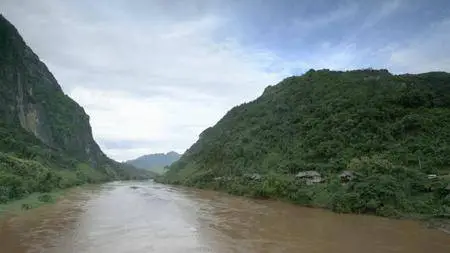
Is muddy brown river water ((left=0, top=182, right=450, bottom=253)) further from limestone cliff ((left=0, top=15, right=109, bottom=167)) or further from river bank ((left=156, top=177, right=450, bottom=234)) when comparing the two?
limestone cliff ((left=0, top=15, right=109, bottom=167))

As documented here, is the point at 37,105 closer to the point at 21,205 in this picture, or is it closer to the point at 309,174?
the point at 21,205

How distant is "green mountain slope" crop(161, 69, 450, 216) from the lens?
2619 centimetres

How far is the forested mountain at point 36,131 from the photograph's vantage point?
38.8m

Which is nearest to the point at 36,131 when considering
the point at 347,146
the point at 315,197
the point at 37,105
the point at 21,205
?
the point at 37,105

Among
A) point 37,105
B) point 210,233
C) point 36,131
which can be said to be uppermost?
point 37,105

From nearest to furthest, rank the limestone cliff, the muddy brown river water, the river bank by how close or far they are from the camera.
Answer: the muddy brown river water
the river bank
the limestone cliff

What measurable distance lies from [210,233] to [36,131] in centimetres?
8628

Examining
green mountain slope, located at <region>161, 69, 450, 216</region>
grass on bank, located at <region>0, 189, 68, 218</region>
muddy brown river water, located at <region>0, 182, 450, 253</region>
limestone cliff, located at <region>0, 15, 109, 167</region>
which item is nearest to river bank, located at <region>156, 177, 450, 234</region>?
green mountain slope, located at <region>161, 69, 450, 216</region>

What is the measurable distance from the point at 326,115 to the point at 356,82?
10.4 meters

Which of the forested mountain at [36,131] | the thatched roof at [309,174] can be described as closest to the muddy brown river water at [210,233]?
the thatched roof at [309,174]

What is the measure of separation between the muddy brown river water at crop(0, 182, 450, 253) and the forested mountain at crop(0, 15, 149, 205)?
26.9 feet

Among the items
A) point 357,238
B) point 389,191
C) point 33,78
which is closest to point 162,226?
point 357,238

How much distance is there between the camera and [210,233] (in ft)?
64.1

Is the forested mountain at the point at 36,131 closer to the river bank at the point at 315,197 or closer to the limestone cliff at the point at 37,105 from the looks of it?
the limestone cliff at the point at 37,105
